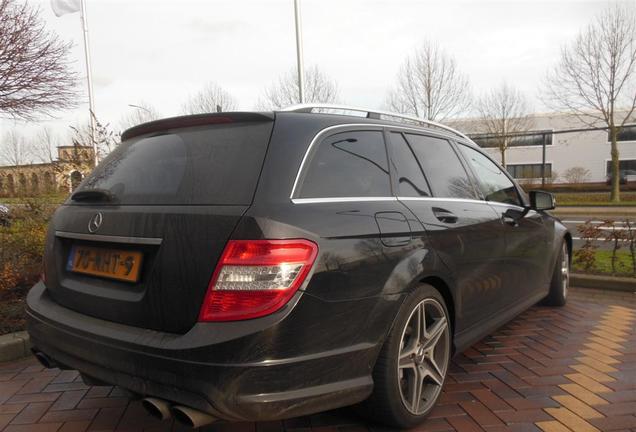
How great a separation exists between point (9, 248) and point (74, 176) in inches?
82.1

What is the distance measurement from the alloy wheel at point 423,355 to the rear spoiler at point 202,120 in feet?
4.02

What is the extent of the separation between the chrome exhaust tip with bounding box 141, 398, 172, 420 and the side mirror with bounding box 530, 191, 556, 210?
3461 mm

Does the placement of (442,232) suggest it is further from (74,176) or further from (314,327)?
(74,176)

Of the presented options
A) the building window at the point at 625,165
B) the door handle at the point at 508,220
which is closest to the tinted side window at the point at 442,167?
A: the door handle at the point at 508,220

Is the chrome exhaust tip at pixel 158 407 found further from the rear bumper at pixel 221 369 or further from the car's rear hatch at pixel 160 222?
the car's rear hatch at pixel 160 222

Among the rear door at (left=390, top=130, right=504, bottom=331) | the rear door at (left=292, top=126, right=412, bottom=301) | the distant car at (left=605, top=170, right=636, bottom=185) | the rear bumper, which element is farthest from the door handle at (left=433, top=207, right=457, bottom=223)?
the distant car at (left=605, top=170, right=636, bottom=185)

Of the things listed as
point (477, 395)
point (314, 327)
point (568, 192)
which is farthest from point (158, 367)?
point (568, 192)

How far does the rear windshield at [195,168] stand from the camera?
189 cm

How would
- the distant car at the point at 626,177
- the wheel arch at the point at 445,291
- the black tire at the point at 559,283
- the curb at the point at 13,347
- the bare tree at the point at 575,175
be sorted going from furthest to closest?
1. the bare tree at the point at 575,175
2. the distant car at the point at 626,177
3. the black tire at the point at 559,283
4. the curb at the point at 13,347
5. the wheel arch at the point at 445,291

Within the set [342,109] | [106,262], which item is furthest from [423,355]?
[106,262]

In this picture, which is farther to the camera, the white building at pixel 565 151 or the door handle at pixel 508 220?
the white building at pixel 565 151

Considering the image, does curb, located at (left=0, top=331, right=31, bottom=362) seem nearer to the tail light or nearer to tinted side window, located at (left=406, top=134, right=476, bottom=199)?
the tail light

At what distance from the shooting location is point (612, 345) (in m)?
3.56

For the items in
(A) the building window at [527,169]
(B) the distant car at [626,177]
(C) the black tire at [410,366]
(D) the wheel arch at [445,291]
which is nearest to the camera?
(C) the black tire at [410,366]
